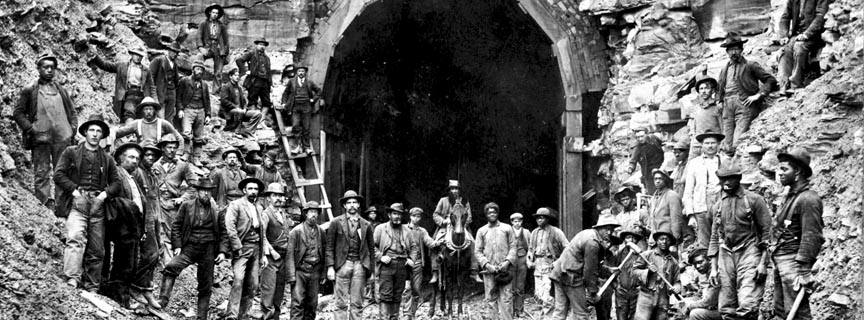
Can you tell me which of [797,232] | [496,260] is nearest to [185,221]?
[496,260]

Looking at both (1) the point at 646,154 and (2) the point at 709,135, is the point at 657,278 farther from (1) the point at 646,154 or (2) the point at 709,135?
(1) the point at 646,154

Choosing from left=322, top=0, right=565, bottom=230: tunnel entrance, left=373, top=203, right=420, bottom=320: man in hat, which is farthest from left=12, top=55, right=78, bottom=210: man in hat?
left=322, top=0, right=565, bottom=230: tunnel entrance

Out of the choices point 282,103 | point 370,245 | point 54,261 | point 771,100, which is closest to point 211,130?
point 282,103

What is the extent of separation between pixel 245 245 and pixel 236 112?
7.23m

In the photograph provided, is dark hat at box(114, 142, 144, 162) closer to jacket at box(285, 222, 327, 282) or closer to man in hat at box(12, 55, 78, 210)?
man in hat at box(12, 55, 78, 210)

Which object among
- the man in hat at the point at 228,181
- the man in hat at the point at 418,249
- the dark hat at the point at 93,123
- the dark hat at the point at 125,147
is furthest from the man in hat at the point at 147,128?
the man in hat at the point at 418,249

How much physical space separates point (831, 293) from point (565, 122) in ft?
43.4

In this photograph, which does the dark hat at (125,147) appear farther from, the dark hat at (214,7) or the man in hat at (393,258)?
the dark hat at (214,7)

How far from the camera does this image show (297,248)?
63.3 ft

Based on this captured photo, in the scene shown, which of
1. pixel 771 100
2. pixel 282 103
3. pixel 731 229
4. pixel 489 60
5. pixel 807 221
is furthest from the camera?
pixel 489 60

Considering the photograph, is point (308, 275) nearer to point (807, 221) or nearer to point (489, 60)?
point (807, 221)

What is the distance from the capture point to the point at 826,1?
19.7 meters

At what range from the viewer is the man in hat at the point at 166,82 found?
2264cm

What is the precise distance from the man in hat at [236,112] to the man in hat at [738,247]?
10784 millimetres
